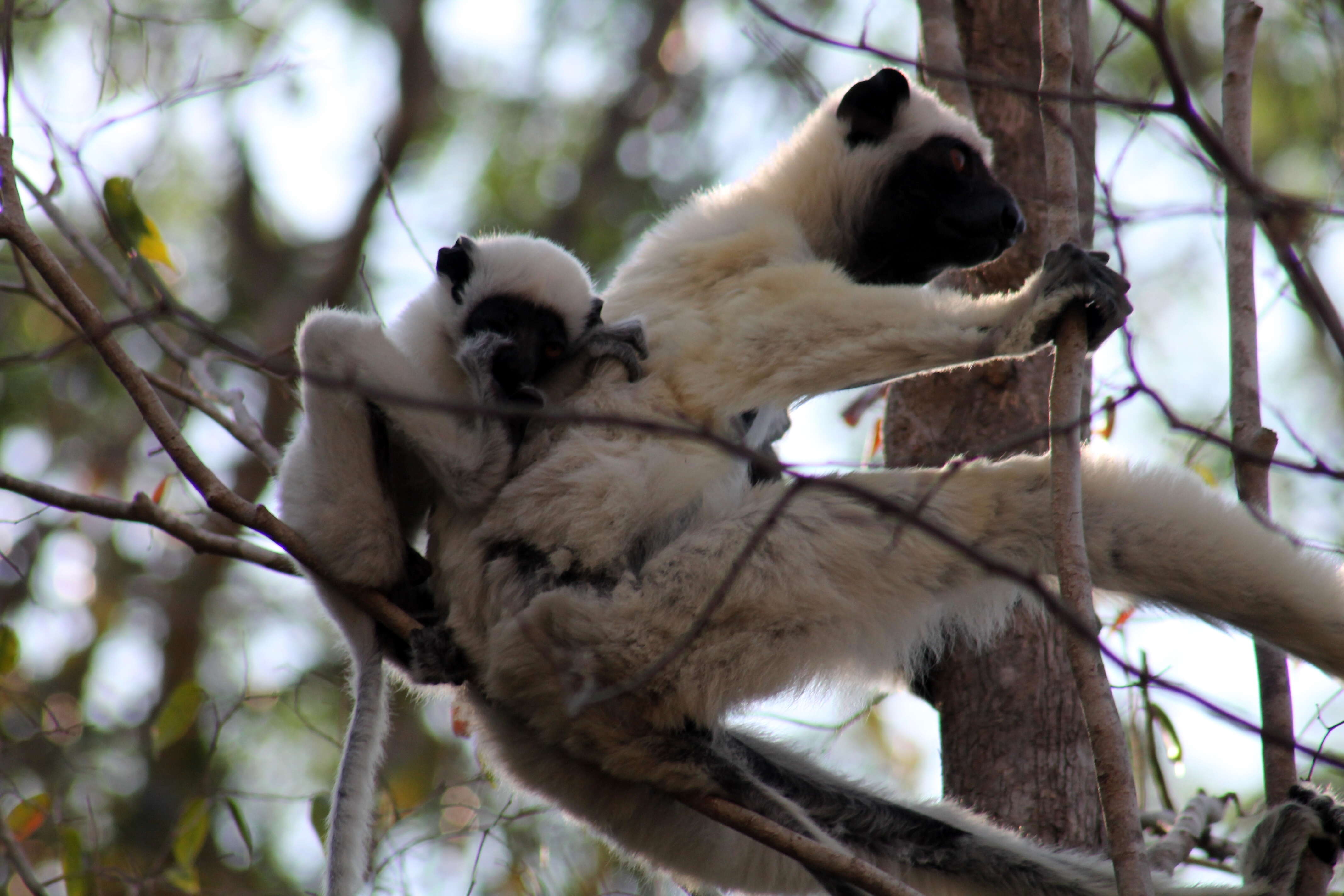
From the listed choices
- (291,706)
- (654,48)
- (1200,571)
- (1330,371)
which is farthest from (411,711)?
(1330,371)

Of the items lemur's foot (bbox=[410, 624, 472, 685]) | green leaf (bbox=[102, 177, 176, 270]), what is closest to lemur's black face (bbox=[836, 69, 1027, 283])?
lemur's foot (bbox=[410, 624, 472, 685])

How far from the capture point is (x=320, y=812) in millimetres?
5258

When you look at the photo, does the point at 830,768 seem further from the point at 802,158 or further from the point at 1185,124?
the point at 1185,124

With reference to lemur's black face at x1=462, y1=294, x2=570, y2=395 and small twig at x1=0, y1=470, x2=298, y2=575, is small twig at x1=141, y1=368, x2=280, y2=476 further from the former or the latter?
lemur's black face at x1=462, y1=294, x2=570, y2=395

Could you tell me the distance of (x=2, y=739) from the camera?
6.94m

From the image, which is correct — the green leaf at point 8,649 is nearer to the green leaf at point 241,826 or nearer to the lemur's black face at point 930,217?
the green leaf at point 241,826

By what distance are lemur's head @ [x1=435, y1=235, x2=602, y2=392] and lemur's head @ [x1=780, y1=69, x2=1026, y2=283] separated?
3.44ft

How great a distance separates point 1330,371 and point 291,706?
11.4 m

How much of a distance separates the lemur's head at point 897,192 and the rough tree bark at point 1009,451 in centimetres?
39

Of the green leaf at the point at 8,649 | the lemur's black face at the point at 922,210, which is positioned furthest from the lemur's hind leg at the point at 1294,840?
the green leaf at the point at 8,649

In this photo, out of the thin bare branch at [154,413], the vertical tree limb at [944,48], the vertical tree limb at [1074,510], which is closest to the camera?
the vertical tree limb at [1074,510]

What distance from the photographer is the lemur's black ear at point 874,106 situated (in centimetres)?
512

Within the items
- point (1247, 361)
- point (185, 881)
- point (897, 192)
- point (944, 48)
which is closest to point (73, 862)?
point (185, 881)

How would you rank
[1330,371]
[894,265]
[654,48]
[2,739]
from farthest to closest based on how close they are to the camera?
[654,48] < [1330,371] < [2,739] < [894,265]
